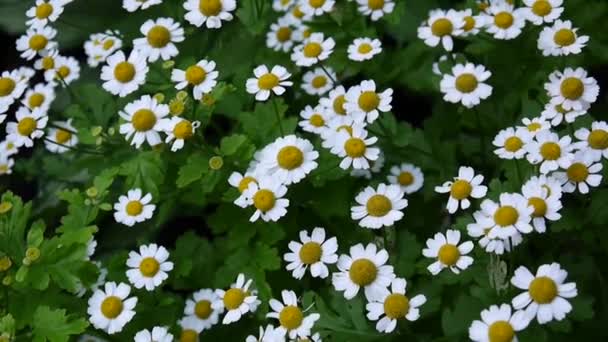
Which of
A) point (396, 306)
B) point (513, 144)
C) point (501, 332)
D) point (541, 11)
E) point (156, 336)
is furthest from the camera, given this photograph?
point (541, 11)

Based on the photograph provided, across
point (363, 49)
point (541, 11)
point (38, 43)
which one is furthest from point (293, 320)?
point (38, 43)

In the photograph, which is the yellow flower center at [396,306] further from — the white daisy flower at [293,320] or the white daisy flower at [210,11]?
the white daisy flower at [210,11]

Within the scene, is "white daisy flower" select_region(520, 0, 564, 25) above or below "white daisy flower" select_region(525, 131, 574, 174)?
above

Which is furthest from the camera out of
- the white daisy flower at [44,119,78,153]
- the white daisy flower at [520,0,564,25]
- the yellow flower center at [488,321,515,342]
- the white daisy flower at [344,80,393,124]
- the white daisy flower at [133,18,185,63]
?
the white daisy flower at [44,119,78,153]

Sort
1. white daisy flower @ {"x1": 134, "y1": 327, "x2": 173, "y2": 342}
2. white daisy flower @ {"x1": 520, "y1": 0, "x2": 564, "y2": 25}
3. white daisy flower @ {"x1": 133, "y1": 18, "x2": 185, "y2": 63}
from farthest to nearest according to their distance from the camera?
white daisy flower @ {"x1": 133, "y1": 18, "x2": 185, "y2": 63} → white daisy flower @ {"x1": 520, "y1": 0, "x2": 564, "y2": 25} → white daisy flower @ {"x1": 134, "y1": 327, "x2": 173, "y2": 342}

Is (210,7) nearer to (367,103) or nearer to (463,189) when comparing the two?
(367,103)

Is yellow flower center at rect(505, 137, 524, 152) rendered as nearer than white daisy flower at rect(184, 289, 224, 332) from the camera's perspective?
Yes

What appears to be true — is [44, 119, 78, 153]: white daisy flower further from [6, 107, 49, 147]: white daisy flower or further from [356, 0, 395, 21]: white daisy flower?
[356, 0, 395, 21]: white daisy flower

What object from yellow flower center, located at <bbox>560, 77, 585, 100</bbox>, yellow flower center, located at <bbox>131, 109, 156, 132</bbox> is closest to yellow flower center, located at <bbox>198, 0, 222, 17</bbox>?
yellow flower center, located at <bbox>131, 109, 156, 132</bbox>
